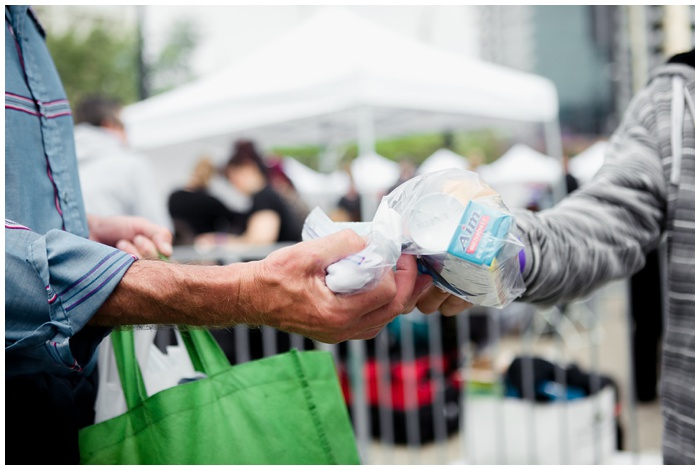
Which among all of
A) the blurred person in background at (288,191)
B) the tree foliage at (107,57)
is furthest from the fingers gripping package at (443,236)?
the tree foliage at (107,57)

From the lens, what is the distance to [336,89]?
455cm

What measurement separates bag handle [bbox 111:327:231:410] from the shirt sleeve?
154 millimetres

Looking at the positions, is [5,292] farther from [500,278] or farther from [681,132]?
[681,132]

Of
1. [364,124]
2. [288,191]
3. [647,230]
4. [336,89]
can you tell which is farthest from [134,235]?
[288,191]

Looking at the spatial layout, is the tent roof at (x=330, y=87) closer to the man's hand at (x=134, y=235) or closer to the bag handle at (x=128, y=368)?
the man's hand at (x=134, y=235)

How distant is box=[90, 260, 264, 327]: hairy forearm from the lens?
34.9 inches

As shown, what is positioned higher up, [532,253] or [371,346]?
[532,253]

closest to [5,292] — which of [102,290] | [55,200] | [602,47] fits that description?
[102,290]

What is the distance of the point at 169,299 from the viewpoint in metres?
0.89

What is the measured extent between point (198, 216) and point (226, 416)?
424 cm

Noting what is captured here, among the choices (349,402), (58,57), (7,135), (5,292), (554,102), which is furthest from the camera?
(58,57)

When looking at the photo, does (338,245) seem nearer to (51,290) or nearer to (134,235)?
(51,290)

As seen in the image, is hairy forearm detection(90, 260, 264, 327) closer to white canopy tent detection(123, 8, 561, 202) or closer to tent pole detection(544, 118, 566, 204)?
white canopy tent detection(123, 8, 561, 202)

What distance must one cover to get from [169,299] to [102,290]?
0.10m
